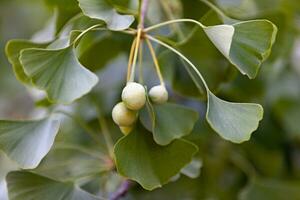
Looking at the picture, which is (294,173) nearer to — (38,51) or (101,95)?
(101,95)

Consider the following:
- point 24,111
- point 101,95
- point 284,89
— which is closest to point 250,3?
point 284,89

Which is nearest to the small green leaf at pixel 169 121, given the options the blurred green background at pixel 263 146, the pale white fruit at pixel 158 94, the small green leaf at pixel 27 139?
the pale white fruit at pixel 158 94

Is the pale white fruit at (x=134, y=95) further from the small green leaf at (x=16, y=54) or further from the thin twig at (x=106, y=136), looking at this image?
the thin twig at (x=106, y=136)

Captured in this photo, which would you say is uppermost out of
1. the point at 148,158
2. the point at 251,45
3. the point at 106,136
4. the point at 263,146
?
the point at 251,45

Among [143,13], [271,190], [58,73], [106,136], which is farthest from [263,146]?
[58,73]

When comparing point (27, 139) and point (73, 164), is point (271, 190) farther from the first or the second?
point (27, 139)

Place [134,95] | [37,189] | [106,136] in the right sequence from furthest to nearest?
[106,136] < [37,189] < [134,95]
